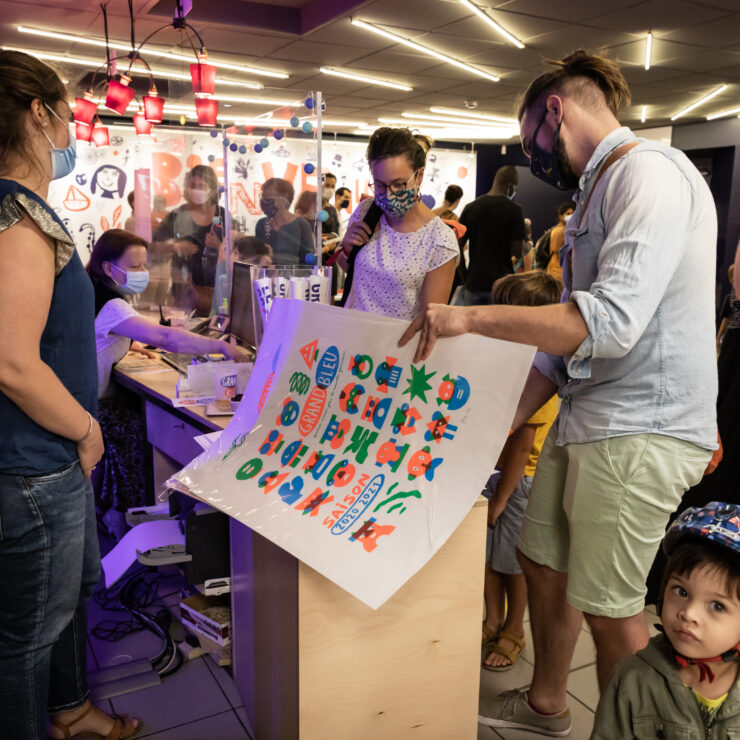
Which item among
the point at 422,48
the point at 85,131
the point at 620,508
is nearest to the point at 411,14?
the point at 422,48

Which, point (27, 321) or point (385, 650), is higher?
point (27, 321)

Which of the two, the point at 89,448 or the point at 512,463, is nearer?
the point at 89,448

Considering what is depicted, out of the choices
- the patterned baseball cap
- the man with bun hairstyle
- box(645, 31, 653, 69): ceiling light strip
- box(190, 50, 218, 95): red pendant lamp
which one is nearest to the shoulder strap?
the man with bun hairstyle

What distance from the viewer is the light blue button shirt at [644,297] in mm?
1282

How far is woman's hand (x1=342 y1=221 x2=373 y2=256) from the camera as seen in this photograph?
8.18 ft

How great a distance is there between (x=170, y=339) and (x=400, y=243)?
98 centimetres

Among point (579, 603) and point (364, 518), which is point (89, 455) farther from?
point (579, 603)

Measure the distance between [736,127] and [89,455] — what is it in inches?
416

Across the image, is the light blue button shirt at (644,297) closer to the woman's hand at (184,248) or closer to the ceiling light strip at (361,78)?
the woman's hand at (184,248)

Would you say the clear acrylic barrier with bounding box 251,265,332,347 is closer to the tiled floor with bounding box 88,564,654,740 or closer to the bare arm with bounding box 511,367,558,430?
the bare arm with bounding box 511,367,558,430

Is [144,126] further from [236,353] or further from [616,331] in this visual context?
[616,331]

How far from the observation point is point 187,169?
447 cm

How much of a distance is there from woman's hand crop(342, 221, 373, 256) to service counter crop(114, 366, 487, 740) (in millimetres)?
1290

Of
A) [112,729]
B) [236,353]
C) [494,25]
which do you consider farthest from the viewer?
[494,25]
